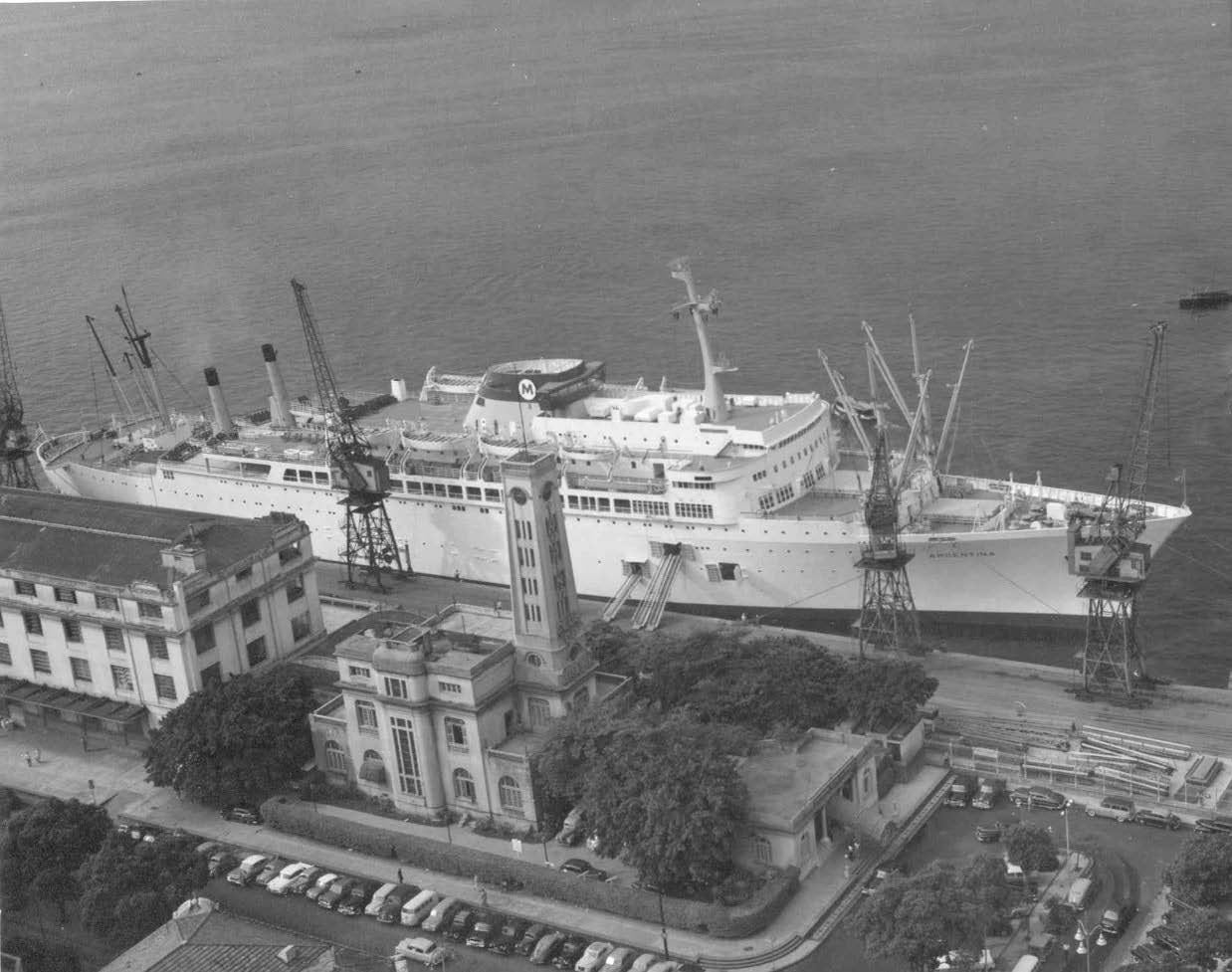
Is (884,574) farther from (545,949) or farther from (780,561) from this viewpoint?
(545,949)

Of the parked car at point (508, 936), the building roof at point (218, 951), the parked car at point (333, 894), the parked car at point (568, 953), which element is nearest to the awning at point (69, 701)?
the parked car at point (333, 894)

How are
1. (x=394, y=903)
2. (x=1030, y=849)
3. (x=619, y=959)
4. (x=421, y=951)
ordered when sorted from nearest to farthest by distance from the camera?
1. (x=619, y=959)
2. (x=421, y=951)
3. (x=1030, y=849)
4. (x=394, y=903)

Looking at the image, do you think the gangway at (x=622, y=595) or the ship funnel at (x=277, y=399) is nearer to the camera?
the gangway at (x=622, y=595)

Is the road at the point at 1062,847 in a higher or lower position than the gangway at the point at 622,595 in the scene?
lower

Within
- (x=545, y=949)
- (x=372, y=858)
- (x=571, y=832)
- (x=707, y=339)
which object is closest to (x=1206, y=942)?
(x=545, y=949)

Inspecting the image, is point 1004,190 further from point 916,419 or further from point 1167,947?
point 1167,947

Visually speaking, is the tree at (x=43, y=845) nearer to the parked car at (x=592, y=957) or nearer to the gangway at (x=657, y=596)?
the parked car at (x=592, y=957)
